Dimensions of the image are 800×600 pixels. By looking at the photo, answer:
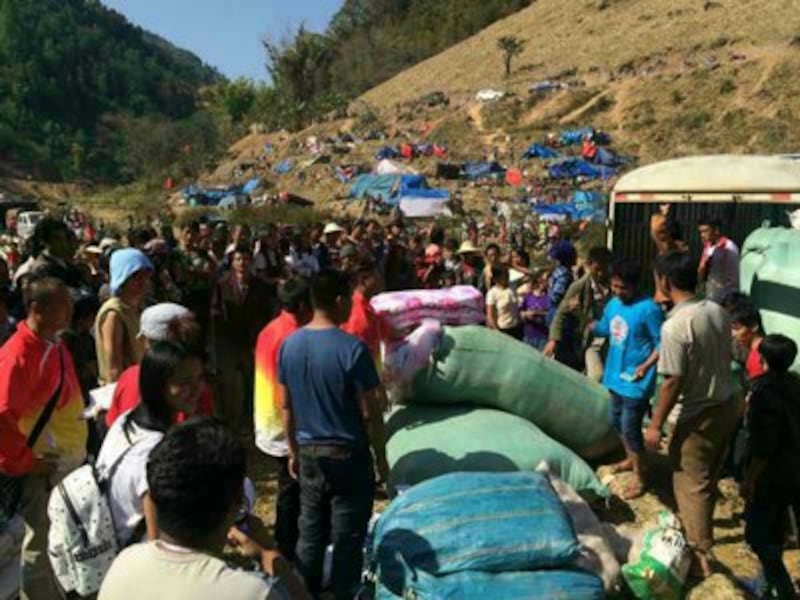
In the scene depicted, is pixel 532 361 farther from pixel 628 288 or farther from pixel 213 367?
pixel 213 367

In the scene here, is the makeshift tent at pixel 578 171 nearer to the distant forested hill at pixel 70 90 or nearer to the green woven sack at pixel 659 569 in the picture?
the green woven sack at pixel 659 569

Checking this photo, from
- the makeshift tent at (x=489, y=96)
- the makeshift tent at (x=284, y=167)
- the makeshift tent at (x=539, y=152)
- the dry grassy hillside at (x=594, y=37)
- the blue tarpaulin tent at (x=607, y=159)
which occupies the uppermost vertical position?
the dry grassy hillside at (x=594, y=37)

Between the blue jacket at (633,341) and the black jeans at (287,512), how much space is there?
6.60 feet

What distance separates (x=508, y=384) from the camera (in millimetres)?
4605

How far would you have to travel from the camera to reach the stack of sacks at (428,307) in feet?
15.2

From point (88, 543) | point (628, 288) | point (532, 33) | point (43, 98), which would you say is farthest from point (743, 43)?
point (43, 98)

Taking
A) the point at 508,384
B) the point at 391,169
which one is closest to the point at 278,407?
the point at 508,384

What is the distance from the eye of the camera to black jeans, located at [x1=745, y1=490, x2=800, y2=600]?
11.4 ft

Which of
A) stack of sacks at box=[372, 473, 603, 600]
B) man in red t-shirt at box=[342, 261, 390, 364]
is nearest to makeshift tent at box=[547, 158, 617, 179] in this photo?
man in red t-shirt at box=[342, 261, 390, 364]

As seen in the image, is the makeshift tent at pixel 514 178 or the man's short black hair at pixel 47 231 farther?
the makeshift tent at pixel 514 178

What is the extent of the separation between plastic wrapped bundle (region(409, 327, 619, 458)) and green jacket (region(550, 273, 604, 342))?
2.90 feet

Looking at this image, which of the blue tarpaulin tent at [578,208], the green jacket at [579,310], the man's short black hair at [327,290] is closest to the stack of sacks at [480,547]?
the man's short black hair at [327,290]

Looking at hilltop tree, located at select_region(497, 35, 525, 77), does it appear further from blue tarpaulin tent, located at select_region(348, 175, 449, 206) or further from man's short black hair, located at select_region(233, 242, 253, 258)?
man's short black hair, located at select_region(233, 242, 253, 258)

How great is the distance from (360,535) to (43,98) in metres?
108
